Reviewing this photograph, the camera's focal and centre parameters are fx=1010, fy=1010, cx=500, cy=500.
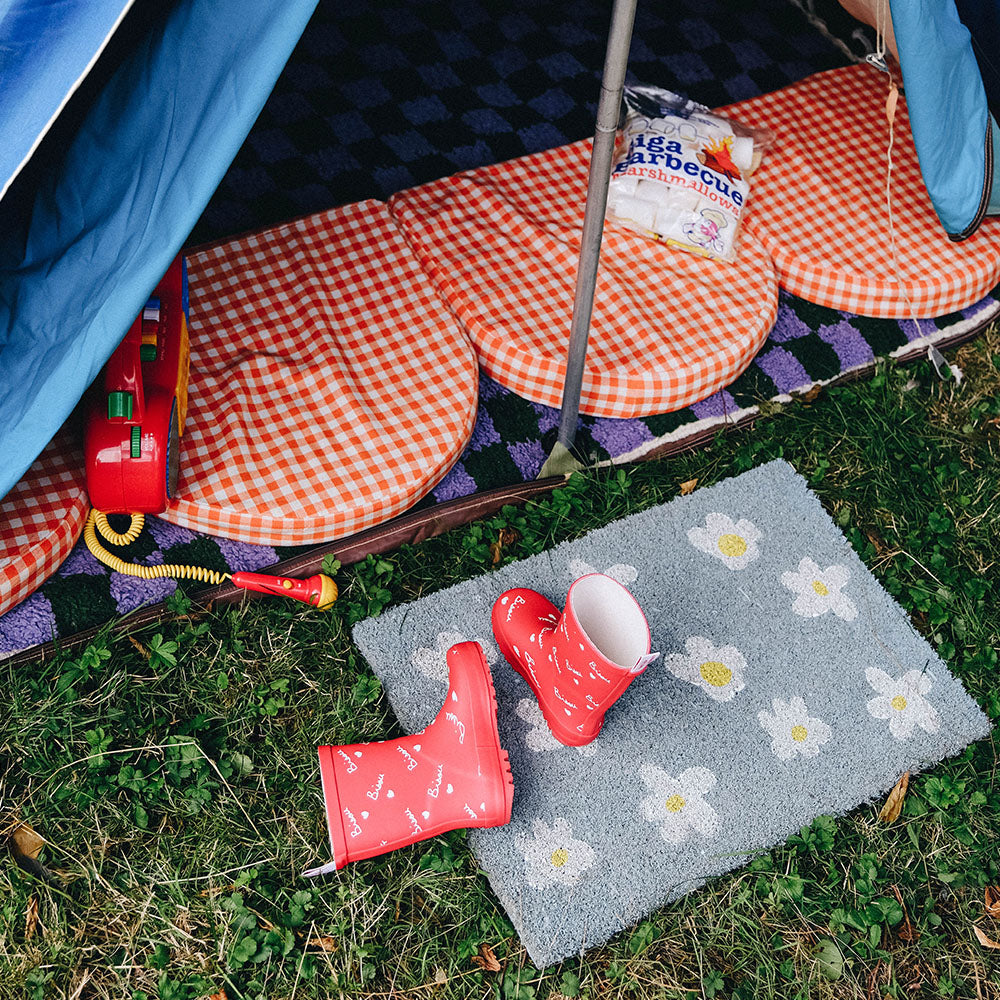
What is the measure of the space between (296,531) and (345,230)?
0.69m

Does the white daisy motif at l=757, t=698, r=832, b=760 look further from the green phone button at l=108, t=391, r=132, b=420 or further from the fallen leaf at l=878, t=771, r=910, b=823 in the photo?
the green phone button at l=108, t=391, r=132, b=420

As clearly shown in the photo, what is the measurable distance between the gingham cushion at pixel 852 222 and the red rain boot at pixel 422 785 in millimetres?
1212

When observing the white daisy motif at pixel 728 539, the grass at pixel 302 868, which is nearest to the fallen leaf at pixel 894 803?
the grass at pixel 302 868

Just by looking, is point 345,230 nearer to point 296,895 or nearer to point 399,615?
point 399,615

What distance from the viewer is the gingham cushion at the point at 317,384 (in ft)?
5.51

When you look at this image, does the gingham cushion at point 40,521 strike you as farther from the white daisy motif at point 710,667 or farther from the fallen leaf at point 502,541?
the white daisy motif at point 710,667

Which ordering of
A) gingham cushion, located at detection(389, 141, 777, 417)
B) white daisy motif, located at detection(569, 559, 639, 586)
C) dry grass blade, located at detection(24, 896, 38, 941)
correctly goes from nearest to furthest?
dry grass blade, located at detection(24, 896, 38, 941) → white daisy motif, located at detection(569, 559, 639, 586) → gingham cushion, located at detection(389, 141, 777, 417)

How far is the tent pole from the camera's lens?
49.8 inches

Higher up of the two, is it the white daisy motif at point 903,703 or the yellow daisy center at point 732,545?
the yellow daisy center at point 732,545

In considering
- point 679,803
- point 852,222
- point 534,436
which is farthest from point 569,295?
point 679,803

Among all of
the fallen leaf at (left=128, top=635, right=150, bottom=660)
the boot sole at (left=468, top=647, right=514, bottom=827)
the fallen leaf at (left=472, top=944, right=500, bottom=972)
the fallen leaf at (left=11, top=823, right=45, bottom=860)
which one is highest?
the boot sole at (left=468, top=647, right=514, bottom=827)

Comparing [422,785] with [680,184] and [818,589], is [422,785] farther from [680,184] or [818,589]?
[680,184]

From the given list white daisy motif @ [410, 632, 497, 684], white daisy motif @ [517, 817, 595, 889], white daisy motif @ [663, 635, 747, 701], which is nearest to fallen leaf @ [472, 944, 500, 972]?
white daisy motif @ [517, 817, 595, 889]

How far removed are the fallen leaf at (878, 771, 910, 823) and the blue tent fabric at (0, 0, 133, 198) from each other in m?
1.47
